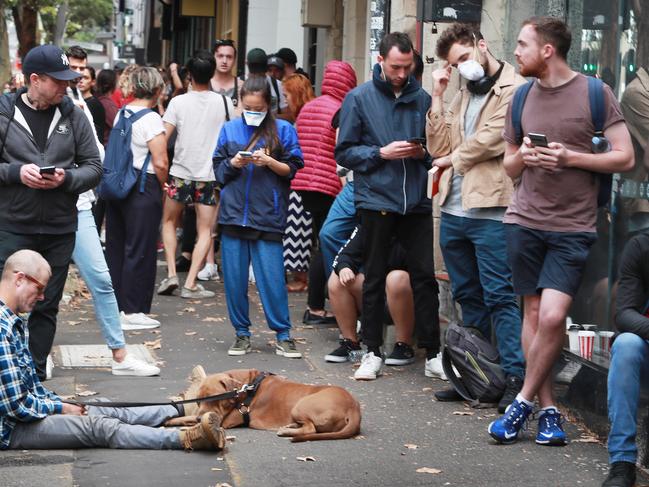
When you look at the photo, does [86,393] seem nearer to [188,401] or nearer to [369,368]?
[188,401]

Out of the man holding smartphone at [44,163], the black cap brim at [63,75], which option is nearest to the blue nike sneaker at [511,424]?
the man holding smartphone at [44,163]

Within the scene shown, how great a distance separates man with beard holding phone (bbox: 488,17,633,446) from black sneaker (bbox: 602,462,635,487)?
92 cm

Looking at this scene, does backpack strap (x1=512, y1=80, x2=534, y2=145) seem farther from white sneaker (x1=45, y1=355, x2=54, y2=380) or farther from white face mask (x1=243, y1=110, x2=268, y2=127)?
white sneaker (x1=45, y1=355, x2=54, y2=380)

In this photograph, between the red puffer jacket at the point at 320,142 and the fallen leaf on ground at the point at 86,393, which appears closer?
the fallen leaf on ground at the point at 86,393

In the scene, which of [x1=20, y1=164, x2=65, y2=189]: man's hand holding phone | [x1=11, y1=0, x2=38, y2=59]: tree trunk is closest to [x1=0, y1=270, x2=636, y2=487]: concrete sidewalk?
[x1=20, y1=164, x2=65, y2=189]: man's hand holding phone

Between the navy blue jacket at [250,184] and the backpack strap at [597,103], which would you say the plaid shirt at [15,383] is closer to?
the navy blue jacket at [250,184]

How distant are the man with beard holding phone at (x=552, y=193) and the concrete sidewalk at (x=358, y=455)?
30 cm

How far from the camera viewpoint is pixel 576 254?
22.2ft

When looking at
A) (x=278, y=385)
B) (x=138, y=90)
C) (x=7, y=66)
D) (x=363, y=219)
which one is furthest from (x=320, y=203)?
(x=7, y=66)

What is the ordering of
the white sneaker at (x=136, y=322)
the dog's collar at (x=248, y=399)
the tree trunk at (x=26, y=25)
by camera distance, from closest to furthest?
the dog's collar at (x=248, y=399), the white sneaker at (x=136, y=322), the tree trunk at (x=26, y=25)

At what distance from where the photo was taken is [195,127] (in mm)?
11961

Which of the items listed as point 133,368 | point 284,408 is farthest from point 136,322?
point 284,408

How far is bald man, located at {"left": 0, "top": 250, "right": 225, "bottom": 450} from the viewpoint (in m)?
6.40

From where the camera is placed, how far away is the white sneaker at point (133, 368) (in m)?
8.62
